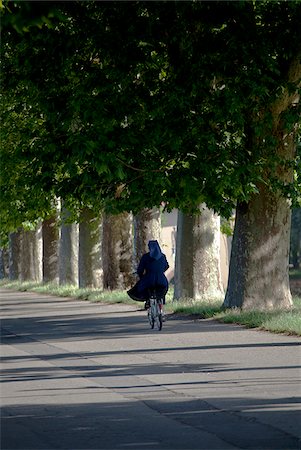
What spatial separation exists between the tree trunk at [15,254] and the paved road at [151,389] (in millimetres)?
41754

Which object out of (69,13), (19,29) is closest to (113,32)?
(69,13)

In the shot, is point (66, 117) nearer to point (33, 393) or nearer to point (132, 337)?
point (132, 337)

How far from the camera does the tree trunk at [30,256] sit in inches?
2532

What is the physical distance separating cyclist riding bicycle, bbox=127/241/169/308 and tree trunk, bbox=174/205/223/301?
722cm

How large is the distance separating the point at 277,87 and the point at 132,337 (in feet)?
20.3

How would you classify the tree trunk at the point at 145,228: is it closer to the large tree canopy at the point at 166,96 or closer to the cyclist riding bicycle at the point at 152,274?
the large tree canopy at the point at 166,96

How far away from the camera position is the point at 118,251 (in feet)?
140

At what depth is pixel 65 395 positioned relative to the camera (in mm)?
14125

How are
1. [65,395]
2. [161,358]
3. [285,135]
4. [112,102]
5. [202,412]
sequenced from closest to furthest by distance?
1. [202,412]
2. [65,395]
3. [161,358]
4. [112,102]
5. [285,135]

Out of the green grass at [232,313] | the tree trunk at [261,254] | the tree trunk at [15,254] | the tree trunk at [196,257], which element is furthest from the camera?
the tree trunk at [15,254]

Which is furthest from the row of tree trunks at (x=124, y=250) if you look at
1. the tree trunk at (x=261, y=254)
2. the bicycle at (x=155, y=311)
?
the bicycle at (x=155, y=311)

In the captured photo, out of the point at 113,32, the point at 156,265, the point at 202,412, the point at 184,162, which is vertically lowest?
the point at 202,412

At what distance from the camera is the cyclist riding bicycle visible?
25.8 meters

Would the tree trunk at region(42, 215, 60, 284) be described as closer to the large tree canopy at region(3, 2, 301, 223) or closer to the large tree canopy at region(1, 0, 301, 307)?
→ the large tree canopy at region(1, 0, 301, 307)
